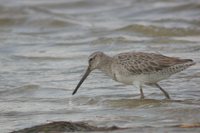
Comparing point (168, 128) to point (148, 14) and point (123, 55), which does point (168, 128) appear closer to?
point (123, 55)

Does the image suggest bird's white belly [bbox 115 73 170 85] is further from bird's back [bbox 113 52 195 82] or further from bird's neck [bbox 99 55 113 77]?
bird's neck [bbox 99 55 113 77]

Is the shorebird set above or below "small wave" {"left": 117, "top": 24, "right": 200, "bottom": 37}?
above

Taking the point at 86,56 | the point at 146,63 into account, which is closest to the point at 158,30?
the point at 86,56

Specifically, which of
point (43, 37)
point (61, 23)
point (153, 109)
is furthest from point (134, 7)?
point (153, 109)

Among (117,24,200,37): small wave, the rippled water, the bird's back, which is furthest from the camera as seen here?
(117,24,200,37): small wave

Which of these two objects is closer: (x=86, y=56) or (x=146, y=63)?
(x=146, y=63)

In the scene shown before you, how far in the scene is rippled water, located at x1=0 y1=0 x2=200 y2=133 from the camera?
8.69 metres

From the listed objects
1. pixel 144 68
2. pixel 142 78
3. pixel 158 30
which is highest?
pixel 144 68

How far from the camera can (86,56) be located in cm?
1336

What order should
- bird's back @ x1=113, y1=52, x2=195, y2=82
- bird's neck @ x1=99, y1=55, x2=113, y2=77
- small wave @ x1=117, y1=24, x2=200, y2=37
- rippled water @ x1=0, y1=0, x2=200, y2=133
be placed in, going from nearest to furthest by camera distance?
rippled water @ x1=0, y1=0, x2=200, y2=133
bird's back @ x1=113, y1=52, x2=195, y2=82
bird's neck @ x1=99, y1=55, x2=113, y2=77
small wave @ x1=117, y1=24, x2=200, y2=37

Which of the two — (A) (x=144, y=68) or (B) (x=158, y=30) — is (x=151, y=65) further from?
→ (B) (x=158, y=30)

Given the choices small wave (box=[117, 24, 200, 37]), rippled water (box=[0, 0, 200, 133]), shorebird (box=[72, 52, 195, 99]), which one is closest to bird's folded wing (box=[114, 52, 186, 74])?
shorebird (box=[72, 52, 195, 99])

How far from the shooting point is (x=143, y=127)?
7500mm

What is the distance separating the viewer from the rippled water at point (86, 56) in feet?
28.5
